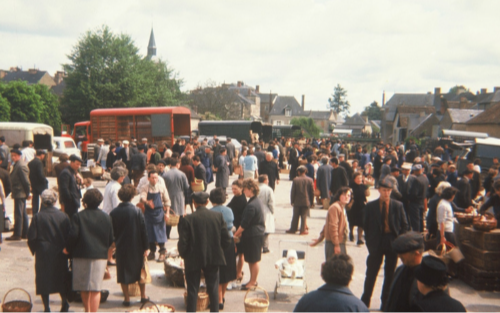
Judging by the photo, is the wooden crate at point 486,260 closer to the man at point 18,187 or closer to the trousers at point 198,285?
the trousers at point 198,285

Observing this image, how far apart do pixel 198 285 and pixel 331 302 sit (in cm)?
308

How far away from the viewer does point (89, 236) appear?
565 cm

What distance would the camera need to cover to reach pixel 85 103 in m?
42.4

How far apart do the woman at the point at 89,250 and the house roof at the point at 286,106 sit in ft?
351

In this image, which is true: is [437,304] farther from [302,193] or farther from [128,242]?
[302,193]

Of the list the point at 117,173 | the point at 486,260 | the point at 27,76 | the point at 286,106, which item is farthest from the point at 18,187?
the point at 286,106

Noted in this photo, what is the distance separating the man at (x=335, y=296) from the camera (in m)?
3.11

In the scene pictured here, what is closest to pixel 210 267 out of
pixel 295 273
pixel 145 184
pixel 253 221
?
pixel 253 221

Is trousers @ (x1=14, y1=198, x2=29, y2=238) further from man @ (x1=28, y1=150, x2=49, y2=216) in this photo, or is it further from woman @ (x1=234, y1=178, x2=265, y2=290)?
woman @ (x1=234, y1=178, x2=265, y2=290)

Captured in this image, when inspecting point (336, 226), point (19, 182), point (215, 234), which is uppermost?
point (19, 182)

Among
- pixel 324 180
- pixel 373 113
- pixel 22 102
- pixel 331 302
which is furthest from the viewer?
pixel 373 113

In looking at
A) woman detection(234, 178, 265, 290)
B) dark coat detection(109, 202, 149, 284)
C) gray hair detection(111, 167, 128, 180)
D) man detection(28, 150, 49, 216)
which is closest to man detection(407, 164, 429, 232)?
woman detection(234, 178, 265, 290)

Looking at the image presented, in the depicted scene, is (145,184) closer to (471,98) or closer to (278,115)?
(471,98)

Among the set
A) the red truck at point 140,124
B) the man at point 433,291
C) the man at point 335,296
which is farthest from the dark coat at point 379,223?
the red truck at point 140,124
